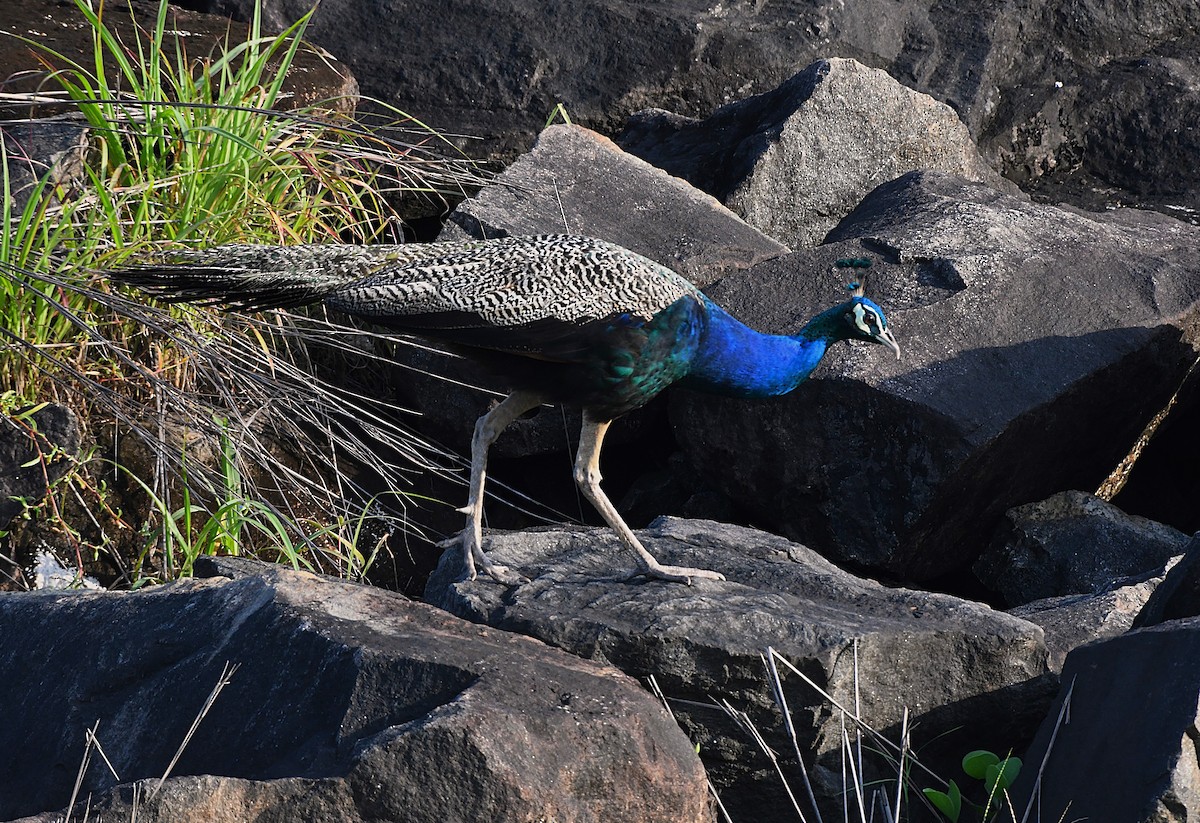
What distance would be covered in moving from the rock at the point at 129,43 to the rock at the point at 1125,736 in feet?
13.8

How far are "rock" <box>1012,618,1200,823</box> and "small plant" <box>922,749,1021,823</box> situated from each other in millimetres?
47

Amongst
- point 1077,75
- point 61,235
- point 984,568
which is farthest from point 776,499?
point 1077,75

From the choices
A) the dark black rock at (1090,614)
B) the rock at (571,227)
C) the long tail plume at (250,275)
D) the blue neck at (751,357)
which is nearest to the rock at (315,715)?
the long tail plume at (250,275)

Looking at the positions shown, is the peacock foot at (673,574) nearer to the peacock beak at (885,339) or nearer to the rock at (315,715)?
the rock at (315,715)

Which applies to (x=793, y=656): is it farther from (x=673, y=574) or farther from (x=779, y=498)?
(x=779, y=498)

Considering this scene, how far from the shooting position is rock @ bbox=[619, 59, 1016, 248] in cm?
632

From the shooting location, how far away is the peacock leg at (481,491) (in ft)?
12.1

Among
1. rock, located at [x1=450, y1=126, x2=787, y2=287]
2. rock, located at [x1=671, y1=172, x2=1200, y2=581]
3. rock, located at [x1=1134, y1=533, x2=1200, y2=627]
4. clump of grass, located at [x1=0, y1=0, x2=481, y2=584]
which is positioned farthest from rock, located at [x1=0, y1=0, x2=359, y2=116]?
rock, located at [x1=1134, y1=533, x2=1200, y2=627]

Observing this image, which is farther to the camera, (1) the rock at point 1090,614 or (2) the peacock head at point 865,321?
(2) the peacock head at point 865,321

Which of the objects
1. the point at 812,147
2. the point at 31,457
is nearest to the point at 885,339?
the point at 812,147

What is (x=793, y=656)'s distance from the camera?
3.15m

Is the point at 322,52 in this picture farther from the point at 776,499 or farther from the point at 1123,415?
the point at 1123,415

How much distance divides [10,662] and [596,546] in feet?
5.23

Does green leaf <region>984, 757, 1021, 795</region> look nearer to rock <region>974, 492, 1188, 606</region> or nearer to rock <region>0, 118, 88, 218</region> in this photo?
rock <region>974, 492, 1188, 606</region>
